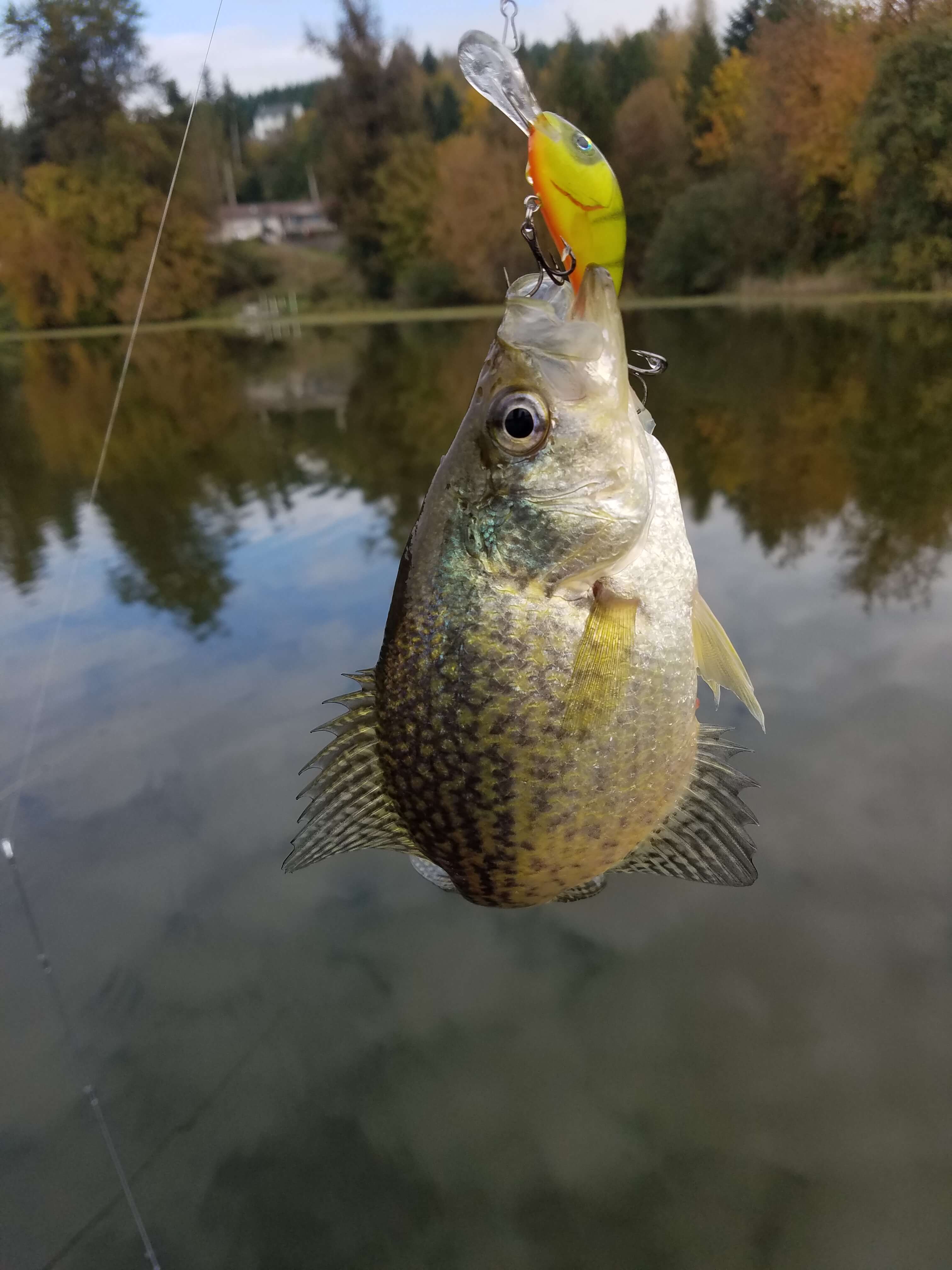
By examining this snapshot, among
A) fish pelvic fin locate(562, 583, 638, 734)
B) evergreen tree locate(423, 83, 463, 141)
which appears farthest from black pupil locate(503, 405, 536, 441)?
evergreen tree locate(423, 83, 463, 141)

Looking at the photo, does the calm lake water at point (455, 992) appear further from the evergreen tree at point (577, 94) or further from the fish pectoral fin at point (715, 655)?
the evergreen tree at point (577, 94)

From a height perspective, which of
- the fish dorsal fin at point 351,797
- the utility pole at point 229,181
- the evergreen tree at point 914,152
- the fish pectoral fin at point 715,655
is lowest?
the fish dorsal fin at point 351,797

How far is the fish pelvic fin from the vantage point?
144 cm

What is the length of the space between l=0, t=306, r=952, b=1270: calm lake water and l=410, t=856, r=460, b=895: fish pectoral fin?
2603mm

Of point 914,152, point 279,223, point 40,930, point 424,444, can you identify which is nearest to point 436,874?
point 40,930

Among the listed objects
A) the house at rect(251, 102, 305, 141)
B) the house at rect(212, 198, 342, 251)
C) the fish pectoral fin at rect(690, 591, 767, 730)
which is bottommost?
the fish pectoral fin at rect(690, 591, 767, 730)

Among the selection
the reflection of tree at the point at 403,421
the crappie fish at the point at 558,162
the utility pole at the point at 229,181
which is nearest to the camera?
the crappie fish at the point at 558,162

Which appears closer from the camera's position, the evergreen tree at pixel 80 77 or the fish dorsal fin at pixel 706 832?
the fish dorsal fin at pixel 706 832

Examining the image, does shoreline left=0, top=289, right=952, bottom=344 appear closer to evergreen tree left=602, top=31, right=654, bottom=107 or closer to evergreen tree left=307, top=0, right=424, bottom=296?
evergreen tree left=307, top=0, right=424, bottom=296

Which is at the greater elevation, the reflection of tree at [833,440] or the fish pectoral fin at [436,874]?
the fish pectoral fin at [436,874]

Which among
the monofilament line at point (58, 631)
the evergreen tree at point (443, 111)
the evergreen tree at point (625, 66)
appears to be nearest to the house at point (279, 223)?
the evergreen tree at point (443, 111)

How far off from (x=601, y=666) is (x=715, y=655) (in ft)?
1.13

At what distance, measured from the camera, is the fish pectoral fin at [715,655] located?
1626 millimetres

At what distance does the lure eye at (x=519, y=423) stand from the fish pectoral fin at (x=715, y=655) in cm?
46
